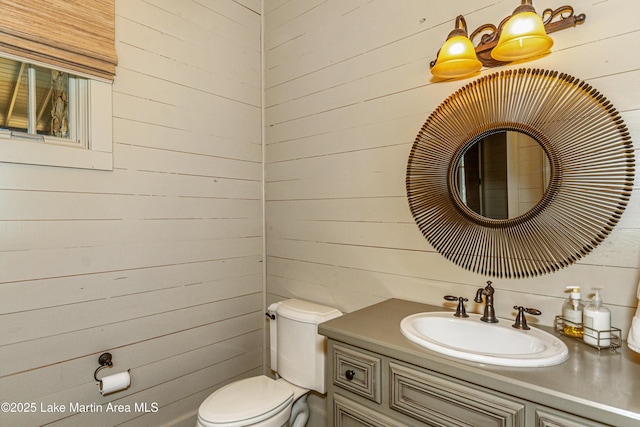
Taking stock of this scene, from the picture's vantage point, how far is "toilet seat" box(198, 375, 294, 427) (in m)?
1.42

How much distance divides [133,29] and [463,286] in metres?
1.90

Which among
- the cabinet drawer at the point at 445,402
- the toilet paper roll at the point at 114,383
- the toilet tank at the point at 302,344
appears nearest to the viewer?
the cabinet drawer at the point at 445,402

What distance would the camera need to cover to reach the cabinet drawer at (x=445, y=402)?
0.90 meters

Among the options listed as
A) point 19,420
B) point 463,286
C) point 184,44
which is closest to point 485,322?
point 463,286

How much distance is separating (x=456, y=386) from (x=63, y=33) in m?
1.92

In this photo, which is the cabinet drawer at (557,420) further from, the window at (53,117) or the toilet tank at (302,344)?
the window at (53,117)

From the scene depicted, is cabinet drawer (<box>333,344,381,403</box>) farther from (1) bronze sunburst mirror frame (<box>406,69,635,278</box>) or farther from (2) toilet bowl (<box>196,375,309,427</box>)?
(1) bronze sunburst mirror frame (<box>406,69,635,278</box>)

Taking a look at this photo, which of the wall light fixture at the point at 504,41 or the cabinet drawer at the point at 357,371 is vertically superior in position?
the wall light fixture at the point at 504,41

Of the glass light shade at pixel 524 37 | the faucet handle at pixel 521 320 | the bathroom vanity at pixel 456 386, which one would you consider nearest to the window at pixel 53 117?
the bathroom vanity at pixel 456 386

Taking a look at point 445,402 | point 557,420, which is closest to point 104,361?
point 445,402

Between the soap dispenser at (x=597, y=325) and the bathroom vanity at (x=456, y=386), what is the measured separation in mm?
28

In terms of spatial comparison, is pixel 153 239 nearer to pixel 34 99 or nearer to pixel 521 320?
pixel 34 99

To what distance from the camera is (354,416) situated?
1.23m

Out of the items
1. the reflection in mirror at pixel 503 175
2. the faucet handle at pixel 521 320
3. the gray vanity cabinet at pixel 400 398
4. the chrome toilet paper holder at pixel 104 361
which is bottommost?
the chrome toilet paper holder at pixel 104 361
